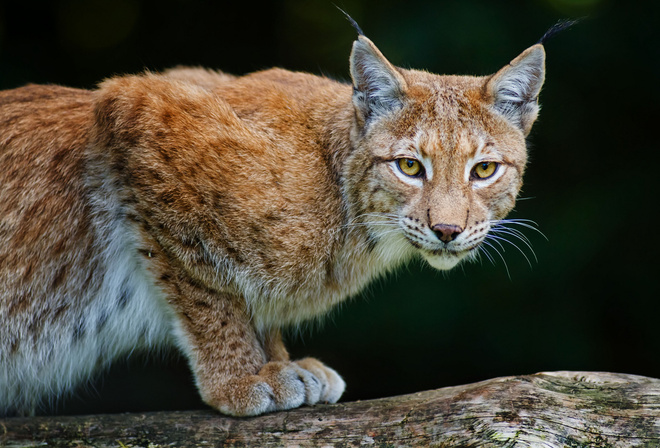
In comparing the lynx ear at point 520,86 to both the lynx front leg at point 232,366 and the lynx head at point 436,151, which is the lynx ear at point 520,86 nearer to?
the lynx head at point 436,151

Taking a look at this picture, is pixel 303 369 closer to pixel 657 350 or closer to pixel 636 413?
pixel 636 413

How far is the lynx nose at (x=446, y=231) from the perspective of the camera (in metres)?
3.75

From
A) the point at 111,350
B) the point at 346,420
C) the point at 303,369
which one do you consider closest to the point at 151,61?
the point at 111,350

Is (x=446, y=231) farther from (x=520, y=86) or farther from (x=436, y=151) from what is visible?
(x=520, y=86)

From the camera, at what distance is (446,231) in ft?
12.3

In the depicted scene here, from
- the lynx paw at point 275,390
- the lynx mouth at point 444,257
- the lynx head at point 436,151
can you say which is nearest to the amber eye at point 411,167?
the lynx head at point 436,151

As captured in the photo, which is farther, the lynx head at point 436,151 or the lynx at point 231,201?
the lynx at point 231,201

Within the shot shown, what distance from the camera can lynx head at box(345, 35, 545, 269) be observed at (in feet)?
12.8

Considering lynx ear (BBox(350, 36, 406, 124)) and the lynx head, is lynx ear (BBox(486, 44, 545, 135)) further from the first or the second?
lynx ear (BBox(350, 36, 406, 124))

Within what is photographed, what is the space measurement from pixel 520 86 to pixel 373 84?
85 centimetres

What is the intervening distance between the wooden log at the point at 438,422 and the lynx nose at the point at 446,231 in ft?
2.50

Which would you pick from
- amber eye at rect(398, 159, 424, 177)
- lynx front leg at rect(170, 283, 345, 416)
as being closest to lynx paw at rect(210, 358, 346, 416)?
lynx front leg at rect(170, 283, 345, 416)

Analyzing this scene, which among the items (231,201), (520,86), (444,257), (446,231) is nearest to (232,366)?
(231,201)

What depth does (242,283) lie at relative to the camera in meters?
4.18
